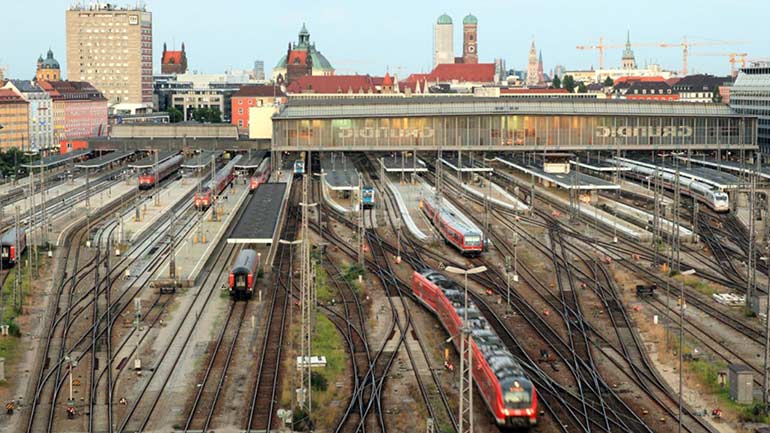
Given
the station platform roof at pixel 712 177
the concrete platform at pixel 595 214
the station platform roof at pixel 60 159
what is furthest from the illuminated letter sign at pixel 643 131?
the station platform roof at pixel 60 159

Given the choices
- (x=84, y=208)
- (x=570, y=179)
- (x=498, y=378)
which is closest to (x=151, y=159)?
(x=84, y=208)

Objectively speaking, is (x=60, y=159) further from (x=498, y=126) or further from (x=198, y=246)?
(x=198, y=246)

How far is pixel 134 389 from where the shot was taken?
41.6 m

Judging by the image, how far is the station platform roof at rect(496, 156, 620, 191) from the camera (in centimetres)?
9381

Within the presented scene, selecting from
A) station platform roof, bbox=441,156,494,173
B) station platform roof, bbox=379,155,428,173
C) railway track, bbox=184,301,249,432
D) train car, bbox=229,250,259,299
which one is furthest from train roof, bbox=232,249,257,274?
station platform roof, bbox=441,156,494,173

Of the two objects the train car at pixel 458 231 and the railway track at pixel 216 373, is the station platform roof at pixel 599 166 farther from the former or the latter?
the railway track at pixel 216 373

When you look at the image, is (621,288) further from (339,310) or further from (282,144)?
(282,144)

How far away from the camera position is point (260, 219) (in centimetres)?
7225

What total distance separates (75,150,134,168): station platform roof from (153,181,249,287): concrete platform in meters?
31.5

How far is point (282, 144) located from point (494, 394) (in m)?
96.6

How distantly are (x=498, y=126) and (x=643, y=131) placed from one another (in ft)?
56.1

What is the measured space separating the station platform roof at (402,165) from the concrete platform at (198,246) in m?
18.0

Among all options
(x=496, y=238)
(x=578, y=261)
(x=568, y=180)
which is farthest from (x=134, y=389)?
(x=568, y=180)

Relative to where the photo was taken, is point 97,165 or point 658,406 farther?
point 97,165
